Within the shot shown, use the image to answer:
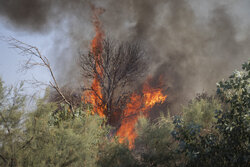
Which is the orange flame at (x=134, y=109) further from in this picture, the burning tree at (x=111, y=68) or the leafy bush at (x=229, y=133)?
the leafy bush at (x=229, y=133)

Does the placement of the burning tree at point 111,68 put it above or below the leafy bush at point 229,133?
above

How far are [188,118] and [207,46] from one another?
1214 cm

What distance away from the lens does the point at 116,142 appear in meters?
6.02

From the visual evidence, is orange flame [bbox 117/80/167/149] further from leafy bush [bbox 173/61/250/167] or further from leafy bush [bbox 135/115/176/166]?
leafy bush [bbox 173/61/250/167]

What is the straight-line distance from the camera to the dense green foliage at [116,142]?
375cm

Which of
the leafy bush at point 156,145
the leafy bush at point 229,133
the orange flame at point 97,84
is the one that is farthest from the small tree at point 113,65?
the leafy bush at point 229,133

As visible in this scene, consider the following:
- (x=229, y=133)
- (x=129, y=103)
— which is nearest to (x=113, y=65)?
(x=129, y=103)

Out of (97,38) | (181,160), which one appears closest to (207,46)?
(97,38)

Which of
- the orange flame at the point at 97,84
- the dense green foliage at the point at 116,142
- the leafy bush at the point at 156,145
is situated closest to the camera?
the dense green foliage at the point at 116,142

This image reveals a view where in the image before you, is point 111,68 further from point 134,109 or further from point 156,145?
point 156,145

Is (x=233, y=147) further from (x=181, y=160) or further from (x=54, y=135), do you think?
(x=54, y=135)

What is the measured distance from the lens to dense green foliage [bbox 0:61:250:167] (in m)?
3.75

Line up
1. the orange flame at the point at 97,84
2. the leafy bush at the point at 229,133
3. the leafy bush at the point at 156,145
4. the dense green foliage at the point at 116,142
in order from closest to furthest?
1. the dense green foliage at the point at 116,142
2. the leafy bush at the point at 229,133
3. the leafy bush at the point at 156,145
4. the orange flame at the point at 97,84

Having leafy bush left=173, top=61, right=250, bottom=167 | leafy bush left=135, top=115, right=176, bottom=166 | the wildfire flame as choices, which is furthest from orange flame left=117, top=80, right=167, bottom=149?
leafy bush left=173, top=61, right=250, bottom=167
